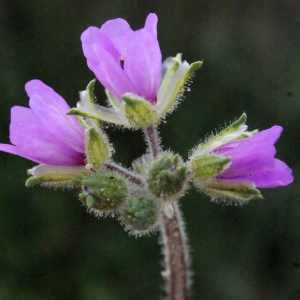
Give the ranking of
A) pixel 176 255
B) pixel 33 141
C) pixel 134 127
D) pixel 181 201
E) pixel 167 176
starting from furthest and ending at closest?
1. pixel 181 201
2. pixel 176 255
3. pixel 134 127
4. pixel 33 141
5. pixel 167 176

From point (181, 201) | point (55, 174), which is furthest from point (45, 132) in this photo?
point (181, 201)

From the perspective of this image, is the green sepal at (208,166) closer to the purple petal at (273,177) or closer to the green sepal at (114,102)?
the purple petal at (273,177)

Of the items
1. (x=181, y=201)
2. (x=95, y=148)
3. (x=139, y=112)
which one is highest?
(x=181, y=201)

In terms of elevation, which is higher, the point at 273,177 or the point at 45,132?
the point at 45,132

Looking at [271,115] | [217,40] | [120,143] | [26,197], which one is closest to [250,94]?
[271,115]

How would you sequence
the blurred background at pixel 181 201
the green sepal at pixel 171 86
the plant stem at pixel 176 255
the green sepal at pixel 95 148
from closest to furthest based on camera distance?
the green sepal at pixel 95 148
the green sepal at pixel 171 86
the plant stem at pixel 176 255
the blurred background at pixel 181 201

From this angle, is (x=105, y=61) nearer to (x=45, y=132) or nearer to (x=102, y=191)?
(x=45, y=132)

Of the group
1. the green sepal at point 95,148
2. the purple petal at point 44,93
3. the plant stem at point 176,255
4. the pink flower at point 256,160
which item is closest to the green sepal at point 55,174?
the green sepal at point 95,148
